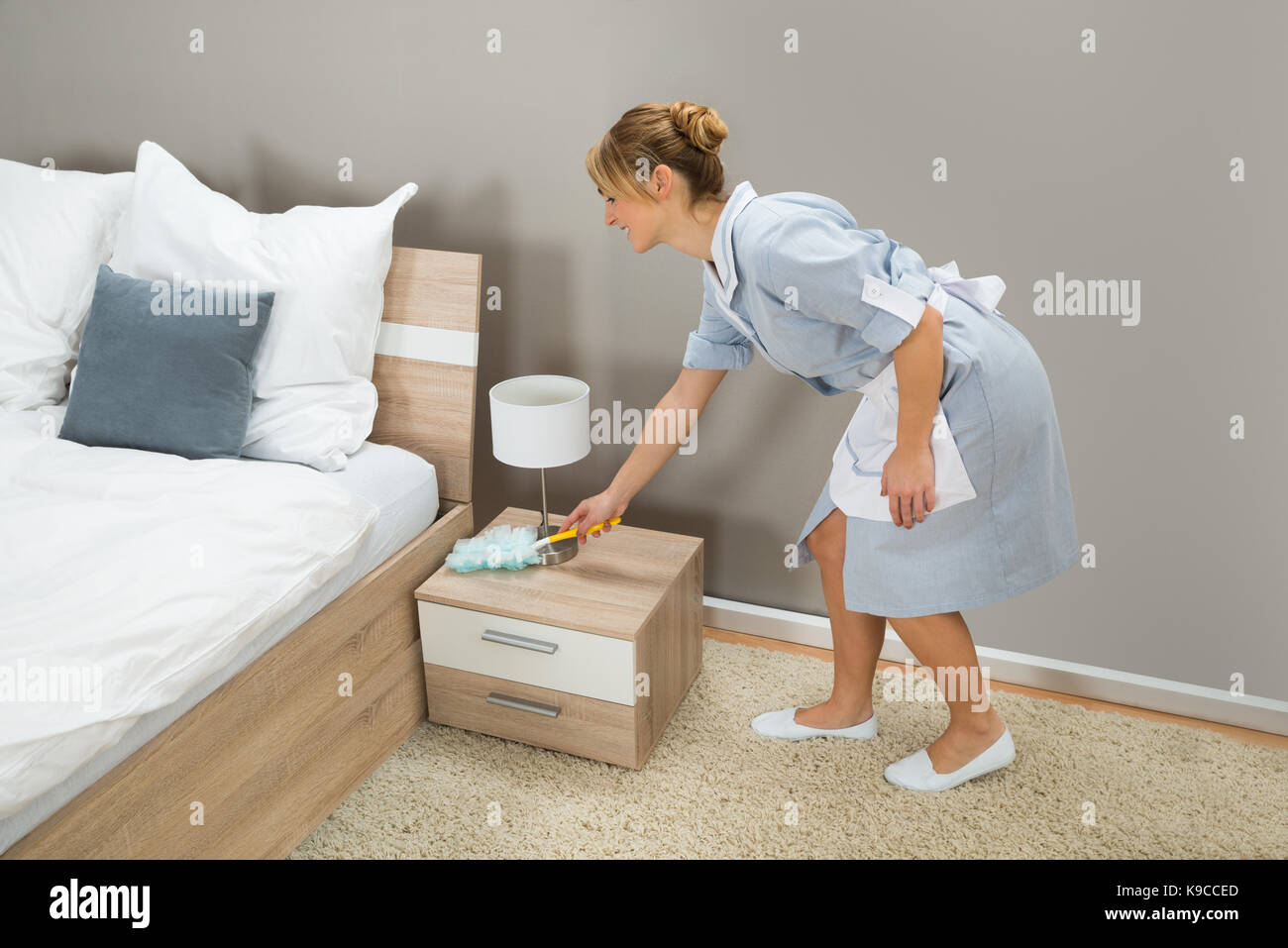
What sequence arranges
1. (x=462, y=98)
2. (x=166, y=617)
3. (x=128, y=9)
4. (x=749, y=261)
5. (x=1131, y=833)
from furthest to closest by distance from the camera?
(x=128, y=9)
(x=462, y=98)
(x=1131, y=833)
(x=749, y=261)
(x=166, y=617)

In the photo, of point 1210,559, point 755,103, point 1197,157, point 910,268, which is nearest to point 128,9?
point 755,103

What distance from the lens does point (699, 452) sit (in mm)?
2367

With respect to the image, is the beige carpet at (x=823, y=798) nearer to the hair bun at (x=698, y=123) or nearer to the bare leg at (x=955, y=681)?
the bare leg at (x=955, y=681)

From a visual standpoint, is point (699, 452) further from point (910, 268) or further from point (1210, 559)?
point (1210, 559)

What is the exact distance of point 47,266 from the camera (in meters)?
2.21

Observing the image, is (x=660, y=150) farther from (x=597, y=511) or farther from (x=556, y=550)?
(x=556, y=550)

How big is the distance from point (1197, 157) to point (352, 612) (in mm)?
1741

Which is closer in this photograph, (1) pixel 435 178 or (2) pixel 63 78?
(1) pixel 435 178

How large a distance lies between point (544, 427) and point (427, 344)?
40 centimetres

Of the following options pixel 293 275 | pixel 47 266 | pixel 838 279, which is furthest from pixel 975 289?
pixel 47 266

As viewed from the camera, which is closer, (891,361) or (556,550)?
(891,361)

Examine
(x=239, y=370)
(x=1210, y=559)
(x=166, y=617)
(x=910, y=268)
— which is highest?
(x=910, y=268)

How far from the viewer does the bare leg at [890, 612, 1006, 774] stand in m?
1.82

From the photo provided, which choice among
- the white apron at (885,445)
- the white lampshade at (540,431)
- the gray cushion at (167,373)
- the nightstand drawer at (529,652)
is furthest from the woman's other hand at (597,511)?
the gray cushion at (167,373)
